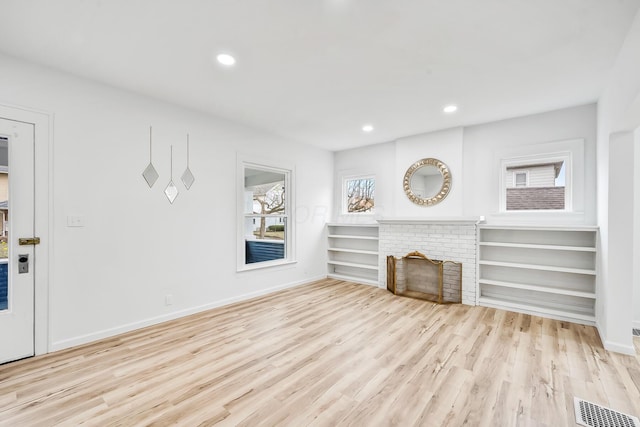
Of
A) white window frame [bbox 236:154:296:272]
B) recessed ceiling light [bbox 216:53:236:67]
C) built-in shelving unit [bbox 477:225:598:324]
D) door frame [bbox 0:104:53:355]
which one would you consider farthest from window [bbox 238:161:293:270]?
built-in shelving unit [bbox 477:225:598:324]

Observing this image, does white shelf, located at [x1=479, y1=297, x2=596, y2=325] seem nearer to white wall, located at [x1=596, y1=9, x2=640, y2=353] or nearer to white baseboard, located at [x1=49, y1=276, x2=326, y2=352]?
white wall, located at [x1=596, y1=9, x2=640, y2=353]

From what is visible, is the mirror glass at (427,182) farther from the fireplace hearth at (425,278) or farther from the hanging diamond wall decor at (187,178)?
the hanging diamond wall decor at (187,178)

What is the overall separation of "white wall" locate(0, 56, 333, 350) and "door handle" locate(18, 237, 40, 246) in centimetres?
12

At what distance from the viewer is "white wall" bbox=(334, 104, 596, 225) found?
145 inches

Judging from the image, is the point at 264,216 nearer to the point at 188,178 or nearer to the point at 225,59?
the point at 188,178

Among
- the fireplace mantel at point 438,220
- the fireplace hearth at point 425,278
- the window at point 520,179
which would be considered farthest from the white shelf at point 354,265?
the window at point 520,179

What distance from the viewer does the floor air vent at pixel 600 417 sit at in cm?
184

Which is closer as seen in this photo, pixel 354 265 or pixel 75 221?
pixel 75 221

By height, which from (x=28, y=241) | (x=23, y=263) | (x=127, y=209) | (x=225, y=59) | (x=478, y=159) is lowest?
(x=23, y=263)

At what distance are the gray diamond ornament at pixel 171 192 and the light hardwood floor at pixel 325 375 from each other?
1.49 m

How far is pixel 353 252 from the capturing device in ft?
18.9

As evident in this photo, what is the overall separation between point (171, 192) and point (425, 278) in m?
3.92

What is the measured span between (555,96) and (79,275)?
214 inches

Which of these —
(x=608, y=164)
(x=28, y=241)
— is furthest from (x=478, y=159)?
(x=28, y=241)
